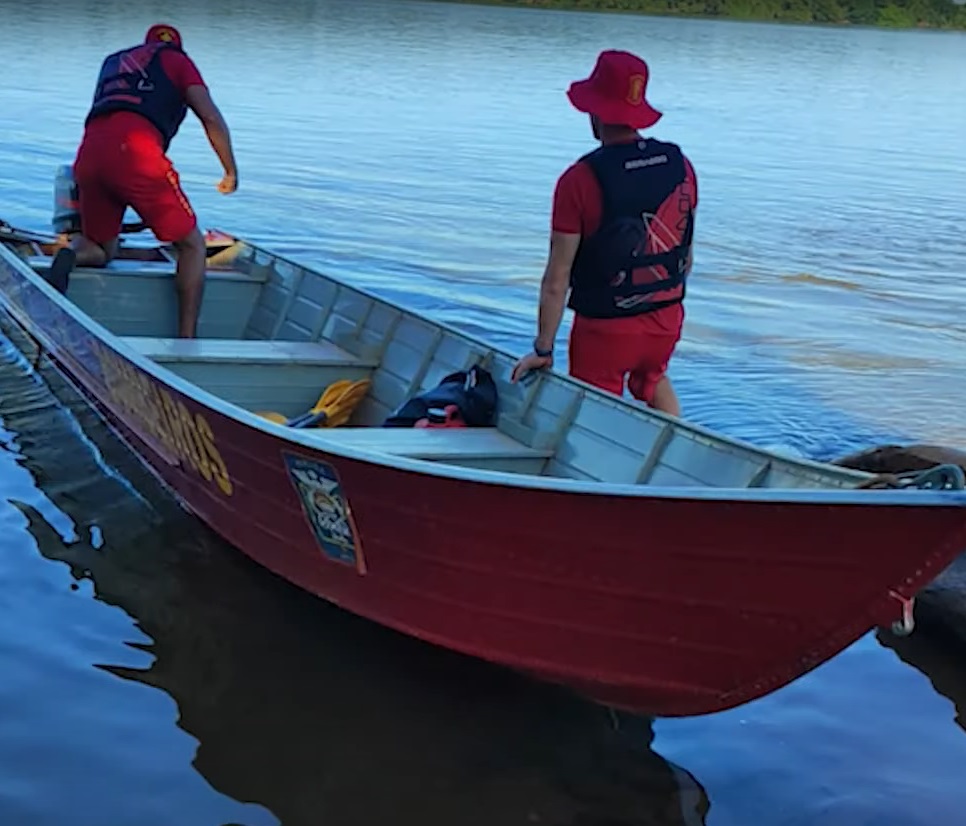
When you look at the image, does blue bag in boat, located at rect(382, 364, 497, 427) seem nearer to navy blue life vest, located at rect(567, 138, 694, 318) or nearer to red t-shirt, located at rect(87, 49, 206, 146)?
navy blue life vest, located at rect(567, 138, 694, 318)

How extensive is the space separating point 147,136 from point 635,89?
3.29 metres

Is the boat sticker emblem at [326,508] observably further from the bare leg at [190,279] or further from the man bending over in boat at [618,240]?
the bare leg at [190,279]

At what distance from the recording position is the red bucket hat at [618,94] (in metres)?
5.17

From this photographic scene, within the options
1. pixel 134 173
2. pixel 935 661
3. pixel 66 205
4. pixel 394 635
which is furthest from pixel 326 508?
pixel 66 205

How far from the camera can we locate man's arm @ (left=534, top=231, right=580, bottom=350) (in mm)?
5312

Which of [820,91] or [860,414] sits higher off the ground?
[820,91]

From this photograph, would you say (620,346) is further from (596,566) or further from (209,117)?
(209,117)

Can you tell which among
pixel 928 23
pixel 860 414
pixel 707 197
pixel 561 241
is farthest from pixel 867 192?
pixel 928 23

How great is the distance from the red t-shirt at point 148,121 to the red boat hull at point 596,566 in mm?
2242

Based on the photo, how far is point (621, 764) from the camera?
16.2 ft

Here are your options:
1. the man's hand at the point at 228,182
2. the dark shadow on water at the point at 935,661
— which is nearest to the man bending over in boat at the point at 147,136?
the man's hand at the point at 228,182

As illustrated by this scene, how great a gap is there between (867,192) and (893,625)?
16875 mm

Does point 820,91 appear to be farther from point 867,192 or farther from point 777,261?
point 777,261

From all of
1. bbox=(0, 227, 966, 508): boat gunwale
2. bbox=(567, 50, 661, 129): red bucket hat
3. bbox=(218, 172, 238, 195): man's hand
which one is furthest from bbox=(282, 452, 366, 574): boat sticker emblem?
bbox=(218, 172, 238, 195): man's hand
